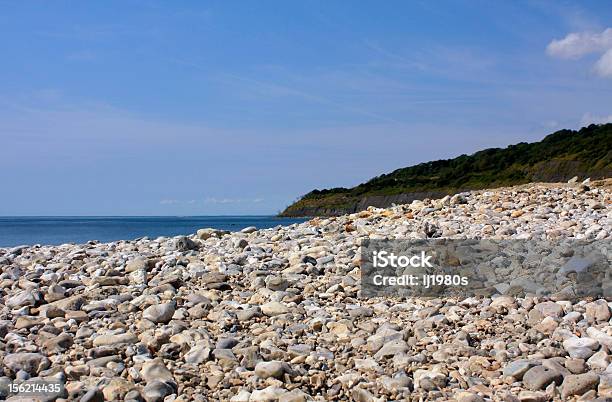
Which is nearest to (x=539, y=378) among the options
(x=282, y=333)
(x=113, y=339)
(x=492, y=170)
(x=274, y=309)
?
(x=282, y=333)

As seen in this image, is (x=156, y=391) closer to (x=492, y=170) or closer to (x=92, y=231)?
(x=92, y=231)

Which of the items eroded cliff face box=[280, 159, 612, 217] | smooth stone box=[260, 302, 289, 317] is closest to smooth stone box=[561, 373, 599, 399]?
smooth stone box=[260, 302, 289, 317]

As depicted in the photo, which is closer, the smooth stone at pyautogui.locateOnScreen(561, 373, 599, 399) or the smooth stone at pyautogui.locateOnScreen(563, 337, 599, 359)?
the smooth stone at pyautogui.locateOnScreen(561, 373, 599, 399)

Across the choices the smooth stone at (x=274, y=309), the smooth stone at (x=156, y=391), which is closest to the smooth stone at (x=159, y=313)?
the smooth stone at (x=274, y=309)

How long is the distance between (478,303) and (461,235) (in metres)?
3.04

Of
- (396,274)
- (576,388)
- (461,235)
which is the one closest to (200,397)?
(576,388)

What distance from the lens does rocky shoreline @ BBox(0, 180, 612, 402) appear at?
533cm

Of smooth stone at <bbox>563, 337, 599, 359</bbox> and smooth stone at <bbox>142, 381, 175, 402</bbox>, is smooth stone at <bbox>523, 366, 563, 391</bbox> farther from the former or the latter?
smooth stone at <bbox>142, 381, 175, 402</bbox>

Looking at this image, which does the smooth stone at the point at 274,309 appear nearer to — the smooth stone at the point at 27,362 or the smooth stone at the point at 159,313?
the smooth stone at the point at 159,313

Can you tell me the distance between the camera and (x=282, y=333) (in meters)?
6.61

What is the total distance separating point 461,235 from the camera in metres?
10.3

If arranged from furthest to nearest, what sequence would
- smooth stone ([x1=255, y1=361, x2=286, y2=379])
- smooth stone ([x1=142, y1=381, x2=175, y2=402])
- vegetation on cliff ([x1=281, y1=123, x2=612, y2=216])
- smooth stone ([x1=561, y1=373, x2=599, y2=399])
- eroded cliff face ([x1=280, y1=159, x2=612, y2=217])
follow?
vegetation on cliff ([x1=281, y1=123, x2=612, y2=216]) → eroded cliff face ([x1=280, y1=159, x2=612, y2=217]) → smooth stone ([x1=255, y1=361, x2=286, y2=379]) → smooth stone ([x1=142, y1=381, x2=175, y2=402]) → smooth stone ([x1=561, y1=373, x2=599, y2=399])

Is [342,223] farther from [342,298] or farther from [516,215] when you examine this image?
[342,298]

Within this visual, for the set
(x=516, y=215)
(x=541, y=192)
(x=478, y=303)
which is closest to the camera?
(x=478, y=303)
